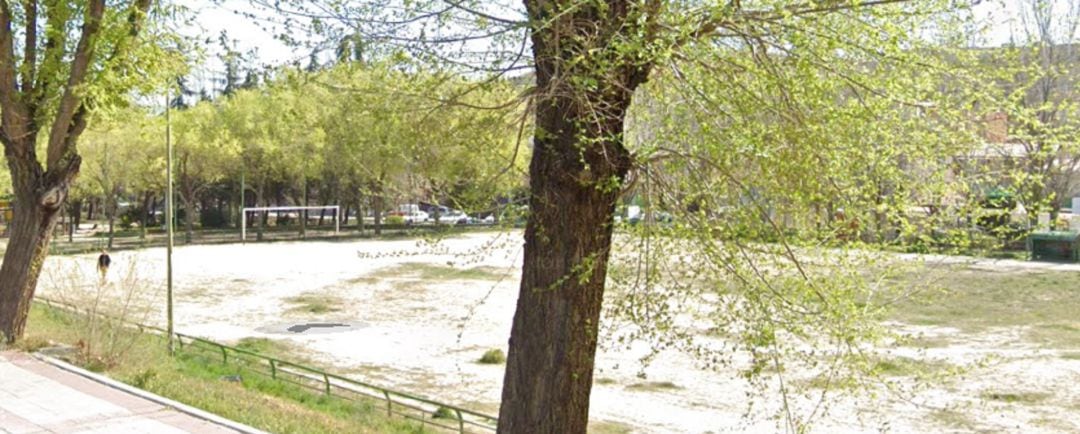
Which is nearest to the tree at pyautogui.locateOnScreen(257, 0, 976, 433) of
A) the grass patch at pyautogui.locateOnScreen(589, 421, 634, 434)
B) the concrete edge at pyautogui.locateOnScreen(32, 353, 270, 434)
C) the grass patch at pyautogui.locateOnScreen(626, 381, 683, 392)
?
the concrete edge at pyautogui.locateOnScreen(32, 353, 270, 434)

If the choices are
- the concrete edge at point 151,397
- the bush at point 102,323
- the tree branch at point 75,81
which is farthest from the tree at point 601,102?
the bush at point 102,323

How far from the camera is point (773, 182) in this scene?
4547 millimetres

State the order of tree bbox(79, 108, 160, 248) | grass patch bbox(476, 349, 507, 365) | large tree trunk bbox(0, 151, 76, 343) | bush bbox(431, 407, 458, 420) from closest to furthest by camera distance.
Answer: bush bbox(431, 407, 458, 420)
large tree trunk bbox(0, 151, 76, 343)
grass patch bbox(476, 349, 507, 365)
tree bbox(79, 108, 160, 248)

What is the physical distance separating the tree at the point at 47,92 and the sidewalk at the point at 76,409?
7.36ft

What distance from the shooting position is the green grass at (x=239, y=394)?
10.9m

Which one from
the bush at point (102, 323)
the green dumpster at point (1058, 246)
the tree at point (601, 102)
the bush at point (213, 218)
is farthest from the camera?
the bush at point (213, 218)

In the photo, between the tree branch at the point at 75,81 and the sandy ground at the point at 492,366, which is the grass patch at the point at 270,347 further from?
the tree branch at the point at 75,81

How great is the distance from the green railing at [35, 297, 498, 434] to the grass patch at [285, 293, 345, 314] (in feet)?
20.8

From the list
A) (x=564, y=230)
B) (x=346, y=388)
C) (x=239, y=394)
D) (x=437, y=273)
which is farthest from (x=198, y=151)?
(x=564, y=230)

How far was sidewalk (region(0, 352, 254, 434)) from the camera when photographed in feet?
32.0

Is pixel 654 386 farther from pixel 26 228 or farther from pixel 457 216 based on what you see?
pixel 457 216

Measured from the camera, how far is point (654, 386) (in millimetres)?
15711

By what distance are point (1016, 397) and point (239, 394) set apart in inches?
456

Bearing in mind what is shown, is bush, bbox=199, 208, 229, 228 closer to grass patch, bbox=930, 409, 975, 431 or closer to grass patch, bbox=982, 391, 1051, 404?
grass patch, bbox=982, 391, 1051, 404
